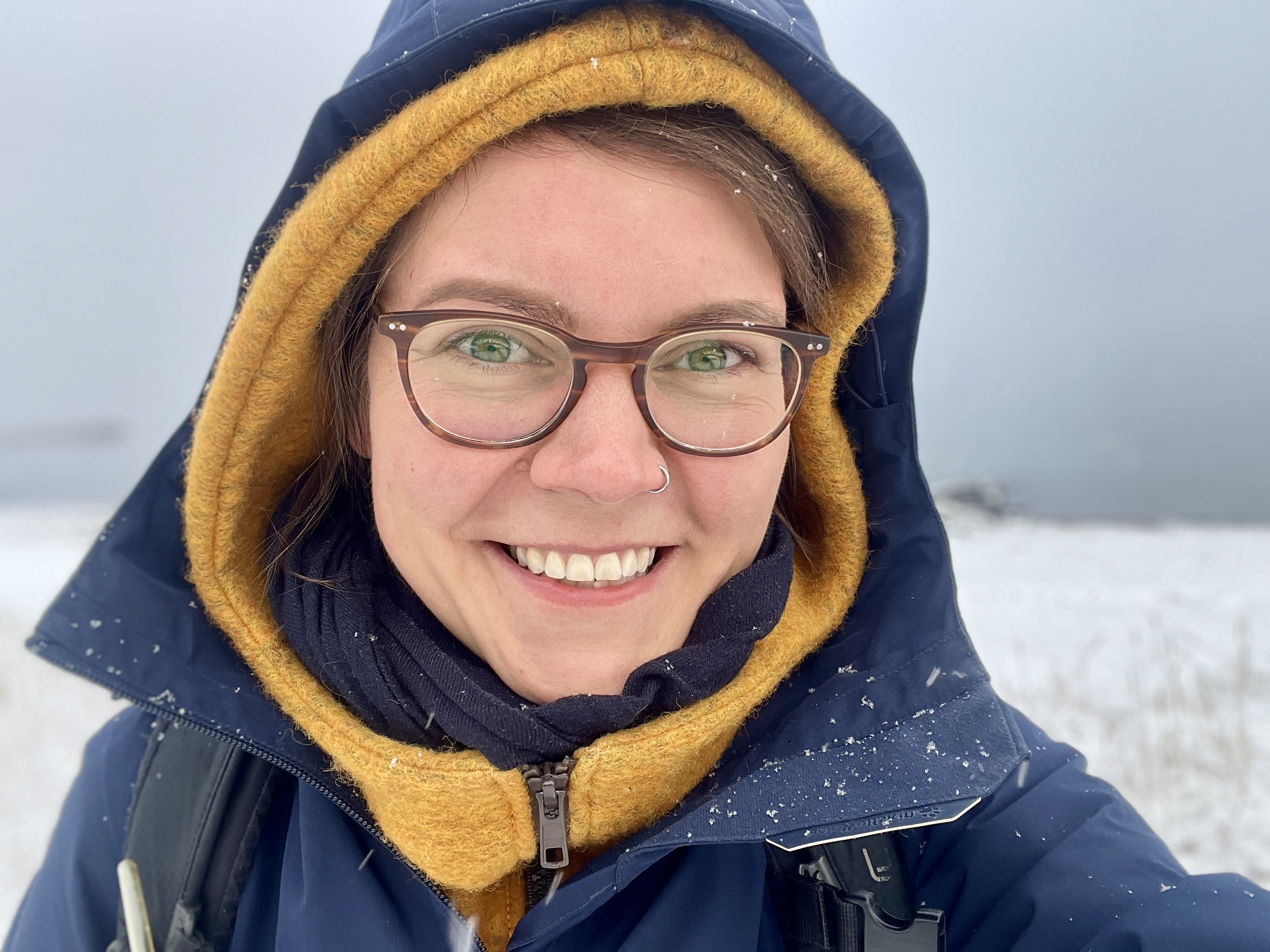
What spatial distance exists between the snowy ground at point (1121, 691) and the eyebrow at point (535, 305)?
4076 mm

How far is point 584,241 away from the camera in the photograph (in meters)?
1.16

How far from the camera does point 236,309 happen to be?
4.92ft

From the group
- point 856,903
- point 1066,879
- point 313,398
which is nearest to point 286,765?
point 313,398

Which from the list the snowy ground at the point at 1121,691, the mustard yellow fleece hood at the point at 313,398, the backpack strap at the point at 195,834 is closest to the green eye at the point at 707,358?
the mustard yellow fleece hood at the point at 313,398

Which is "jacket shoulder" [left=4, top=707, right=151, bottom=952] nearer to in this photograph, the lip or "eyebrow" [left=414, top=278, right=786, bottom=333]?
the lip

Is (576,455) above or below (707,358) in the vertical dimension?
below

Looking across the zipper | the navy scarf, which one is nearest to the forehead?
the navy scarf

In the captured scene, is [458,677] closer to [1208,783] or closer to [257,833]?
[257,833]

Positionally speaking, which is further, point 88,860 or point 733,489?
point 88,860

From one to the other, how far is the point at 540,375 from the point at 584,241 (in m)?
0.22

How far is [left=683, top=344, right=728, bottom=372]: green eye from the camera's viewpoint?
1.29m

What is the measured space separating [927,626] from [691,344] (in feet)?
2.29

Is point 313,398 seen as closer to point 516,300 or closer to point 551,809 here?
point 516,300

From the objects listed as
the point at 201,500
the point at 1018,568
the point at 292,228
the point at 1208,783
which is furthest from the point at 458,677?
the point at 1018,568
